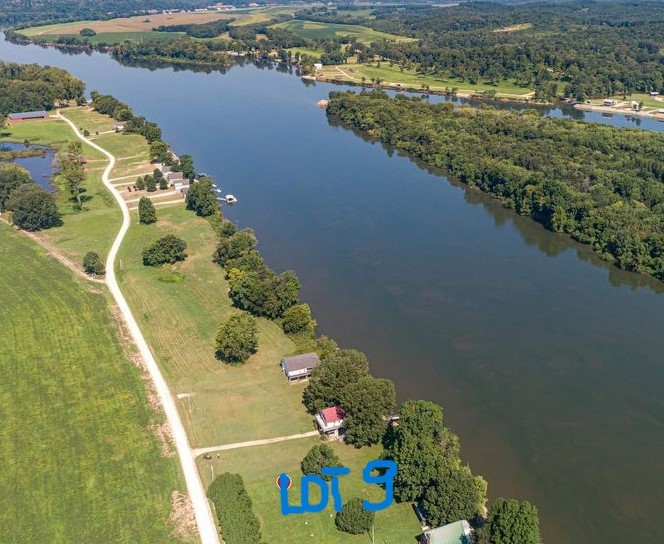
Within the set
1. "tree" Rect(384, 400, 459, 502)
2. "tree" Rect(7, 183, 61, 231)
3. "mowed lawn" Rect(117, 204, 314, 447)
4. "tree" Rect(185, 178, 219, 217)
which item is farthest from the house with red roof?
"tree" Rect(7, 183, 61, 231)

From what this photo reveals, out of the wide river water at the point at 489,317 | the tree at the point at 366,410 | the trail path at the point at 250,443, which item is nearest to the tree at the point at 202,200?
the wide river water at the point at 489,317

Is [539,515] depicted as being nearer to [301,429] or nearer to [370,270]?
[301,429]

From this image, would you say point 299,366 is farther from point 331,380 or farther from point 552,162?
point 552,162

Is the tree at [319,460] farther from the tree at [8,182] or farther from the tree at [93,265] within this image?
the tree at [8,182]

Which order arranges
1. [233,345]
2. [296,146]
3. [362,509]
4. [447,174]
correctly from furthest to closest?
[296,146] → [447,174] → [233,345] → [362,509]

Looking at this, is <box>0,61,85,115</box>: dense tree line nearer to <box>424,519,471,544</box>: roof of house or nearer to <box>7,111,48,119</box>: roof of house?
<box>7,111,48,119</box>: roof of house

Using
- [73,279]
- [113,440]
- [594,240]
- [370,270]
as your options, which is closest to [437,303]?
[370,270]
